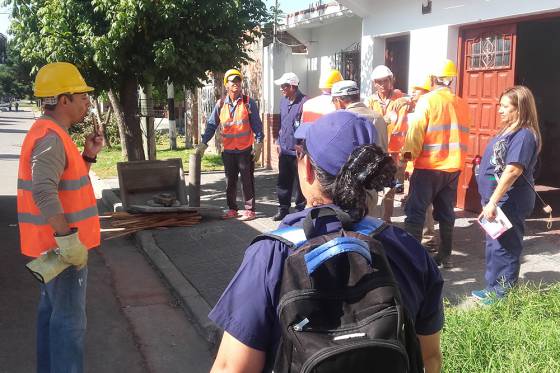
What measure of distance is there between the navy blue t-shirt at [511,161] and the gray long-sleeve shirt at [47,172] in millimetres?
2963

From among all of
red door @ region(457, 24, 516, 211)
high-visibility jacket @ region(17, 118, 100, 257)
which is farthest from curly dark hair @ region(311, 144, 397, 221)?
red door @ region(457, 24, 516, 211)

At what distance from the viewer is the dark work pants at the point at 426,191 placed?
16.4 feet

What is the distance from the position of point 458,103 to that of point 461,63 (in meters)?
2.47

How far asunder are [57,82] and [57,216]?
2.57 ft

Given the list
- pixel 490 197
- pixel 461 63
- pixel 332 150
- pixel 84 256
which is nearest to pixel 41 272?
pixel 84 256

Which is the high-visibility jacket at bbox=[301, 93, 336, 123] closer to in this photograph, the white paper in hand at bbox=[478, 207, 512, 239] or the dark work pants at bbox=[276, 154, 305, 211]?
the dark work pants at bbox=[276, 154, 305, 211]

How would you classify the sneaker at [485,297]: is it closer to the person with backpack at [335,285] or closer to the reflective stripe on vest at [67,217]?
the person with backpack at [335,285]

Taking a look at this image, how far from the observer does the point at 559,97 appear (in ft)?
30.3

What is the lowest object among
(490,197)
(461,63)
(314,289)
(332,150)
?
(490,197)

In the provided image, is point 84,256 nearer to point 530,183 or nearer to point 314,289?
point 314,289

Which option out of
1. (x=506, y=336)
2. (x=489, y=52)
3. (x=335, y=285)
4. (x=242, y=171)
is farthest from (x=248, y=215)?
(x=335, y=285)

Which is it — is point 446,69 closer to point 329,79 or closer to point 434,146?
point 434,146

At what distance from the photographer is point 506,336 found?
3.37m

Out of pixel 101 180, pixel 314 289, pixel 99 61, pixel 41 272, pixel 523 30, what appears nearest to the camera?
pixel 314 289
